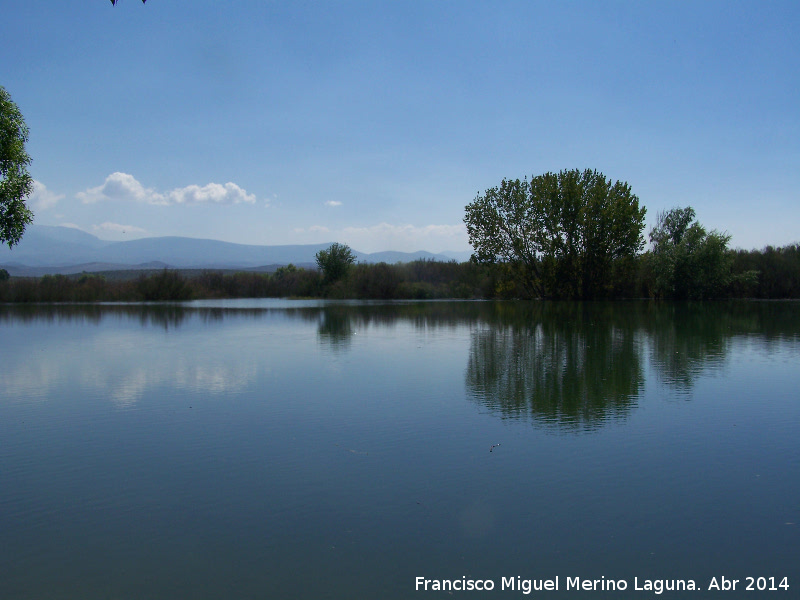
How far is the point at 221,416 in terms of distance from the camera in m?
8.13

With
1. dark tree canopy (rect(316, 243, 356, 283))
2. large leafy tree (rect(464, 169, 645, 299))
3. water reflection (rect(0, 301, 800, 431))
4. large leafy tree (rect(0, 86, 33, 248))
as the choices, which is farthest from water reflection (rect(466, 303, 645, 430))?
dark tree canopy (rect(316, 243, 356, 283))

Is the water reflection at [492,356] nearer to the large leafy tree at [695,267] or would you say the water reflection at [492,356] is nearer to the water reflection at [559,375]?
the water reflection at [559,375]

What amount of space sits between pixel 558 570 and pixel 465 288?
52.5 metres

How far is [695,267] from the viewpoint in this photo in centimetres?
4547

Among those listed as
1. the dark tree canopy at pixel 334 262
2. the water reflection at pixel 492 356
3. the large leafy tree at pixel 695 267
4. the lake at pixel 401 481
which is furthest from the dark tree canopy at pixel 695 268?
the lake at pixel 401 481

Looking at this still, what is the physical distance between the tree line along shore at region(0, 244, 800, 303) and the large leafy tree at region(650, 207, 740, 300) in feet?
0.71

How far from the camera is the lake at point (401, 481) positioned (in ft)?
12.7

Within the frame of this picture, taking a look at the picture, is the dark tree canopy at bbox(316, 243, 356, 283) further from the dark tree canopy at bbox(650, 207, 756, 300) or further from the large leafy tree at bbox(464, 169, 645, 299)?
the dark tree canopy at bbox(650, 207, 756, 300)

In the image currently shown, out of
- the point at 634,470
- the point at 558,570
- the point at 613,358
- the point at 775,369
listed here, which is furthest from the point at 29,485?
the point at 775,369

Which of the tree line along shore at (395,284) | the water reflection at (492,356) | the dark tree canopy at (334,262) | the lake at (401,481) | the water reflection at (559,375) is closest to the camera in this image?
the lake at (401,481)

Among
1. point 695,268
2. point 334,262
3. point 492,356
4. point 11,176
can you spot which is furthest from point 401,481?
point 334,262

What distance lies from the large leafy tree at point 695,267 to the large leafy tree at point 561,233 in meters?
3.32

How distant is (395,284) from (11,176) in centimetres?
3641

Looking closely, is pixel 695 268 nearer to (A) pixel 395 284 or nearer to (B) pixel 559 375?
(A) pixel 395 284
